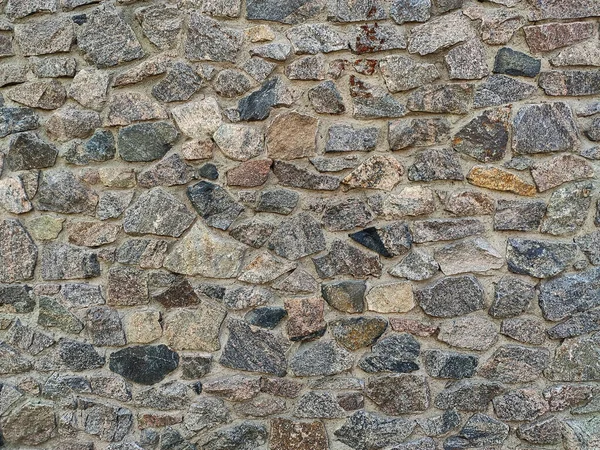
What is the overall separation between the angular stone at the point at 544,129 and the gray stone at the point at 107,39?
1.51 meters

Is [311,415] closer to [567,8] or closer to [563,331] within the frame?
[563,331]

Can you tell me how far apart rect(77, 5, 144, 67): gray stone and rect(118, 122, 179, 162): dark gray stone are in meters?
0.28

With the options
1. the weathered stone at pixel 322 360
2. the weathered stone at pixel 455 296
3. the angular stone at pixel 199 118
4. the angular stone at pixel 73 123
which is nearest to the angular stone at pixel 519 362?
the weathered stone at pixel 455 296

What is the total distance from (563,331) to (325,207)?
1011mm

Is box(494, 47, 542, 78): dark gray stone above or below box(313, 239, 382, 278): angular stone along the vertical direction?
above

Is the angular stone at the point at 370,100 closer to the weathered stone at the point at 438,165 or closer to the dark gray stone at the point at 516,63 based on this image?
the weathered stone at the point at 438,165

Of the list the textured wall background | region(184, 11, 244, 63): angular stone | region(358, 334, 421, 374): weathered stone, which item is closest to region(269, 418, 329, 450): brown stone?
the textured wall background

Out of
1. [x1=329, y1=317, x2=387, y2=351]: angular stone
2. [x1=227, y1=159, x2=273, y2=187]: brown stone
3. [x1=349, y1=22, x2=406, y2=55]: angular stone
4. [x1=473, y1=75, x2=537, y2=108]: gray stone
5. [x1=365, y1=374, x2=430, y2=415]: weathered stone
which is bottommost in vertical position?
[x1=365, y1=374, x2=430, y2=415]: weathered stone

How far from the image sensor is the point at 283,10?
2189 mm

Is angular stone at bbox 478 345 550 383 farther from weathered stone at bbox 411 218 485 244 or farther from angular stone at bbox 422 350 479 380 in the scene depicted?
weathered stone at bbox 411 218 485 244

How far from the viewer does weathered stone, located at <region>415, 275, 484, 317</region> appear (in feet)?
6.97

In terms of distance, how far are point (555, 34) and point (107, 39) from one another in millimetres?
1743

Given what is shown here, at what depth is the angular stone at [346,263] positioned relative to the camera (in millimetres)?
2154

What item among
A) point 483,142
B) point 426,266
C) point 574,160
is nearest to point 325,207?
point 426,266
